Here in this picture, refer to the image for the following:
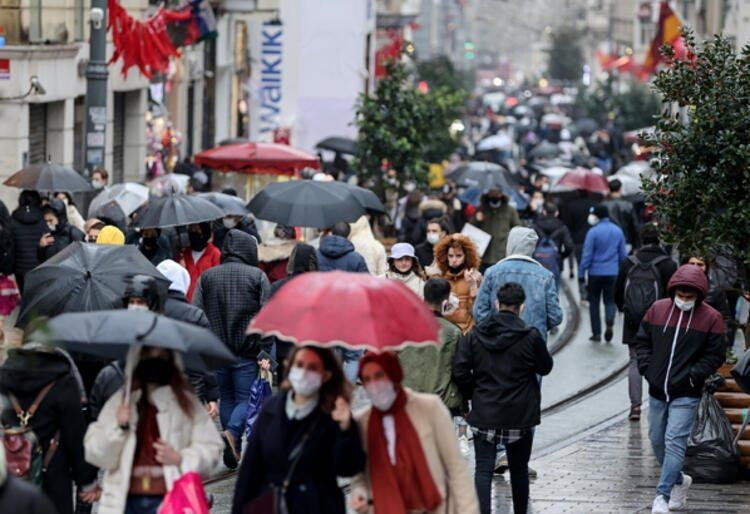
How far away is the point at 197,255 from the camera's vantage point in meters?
16.2

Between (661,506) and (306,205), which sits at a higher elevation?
(306,205)

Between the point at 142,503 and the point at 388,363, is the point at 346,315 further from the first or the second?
the point at 142,503

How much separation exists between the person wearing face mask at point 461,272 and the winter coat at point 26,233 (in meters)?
5.47

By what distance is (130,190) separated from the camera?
71.2 ft

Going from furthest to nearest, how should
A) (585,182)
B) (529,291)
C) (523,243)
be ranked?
(585,182)
(523,243)
(529,291)

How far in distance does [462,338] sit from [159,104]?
2448cm

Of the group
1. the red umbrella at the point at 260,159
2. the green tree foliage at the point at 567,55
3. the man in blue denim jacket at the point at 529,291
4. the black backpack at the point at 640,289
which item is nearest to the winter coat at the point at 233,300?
the man in blue denim jacket at the point at 529,291

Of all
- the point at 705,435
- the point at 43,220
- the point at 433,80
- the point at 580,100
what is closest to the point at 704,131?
the point at 705,435

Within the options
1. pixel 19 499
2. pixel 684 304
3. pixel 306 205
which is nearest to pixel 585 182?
pixel 306 205

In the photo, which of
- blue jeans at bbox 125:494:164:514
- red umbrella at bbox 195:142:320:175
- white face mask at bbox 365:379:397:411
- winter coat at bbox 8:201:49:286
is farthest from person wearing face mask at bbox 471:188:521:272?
white face mask at bbox 365:379:397:411

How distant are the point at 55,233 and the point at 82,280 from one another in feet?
21.7

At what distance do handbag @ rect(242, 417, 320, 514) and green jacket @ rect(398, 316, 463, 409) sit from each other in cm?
385

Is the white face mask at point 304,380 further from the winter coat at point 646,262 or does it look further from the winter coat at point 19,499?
the winter coat at point 646,262

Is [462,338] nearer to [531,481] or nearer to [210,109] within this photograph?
[531,481]
